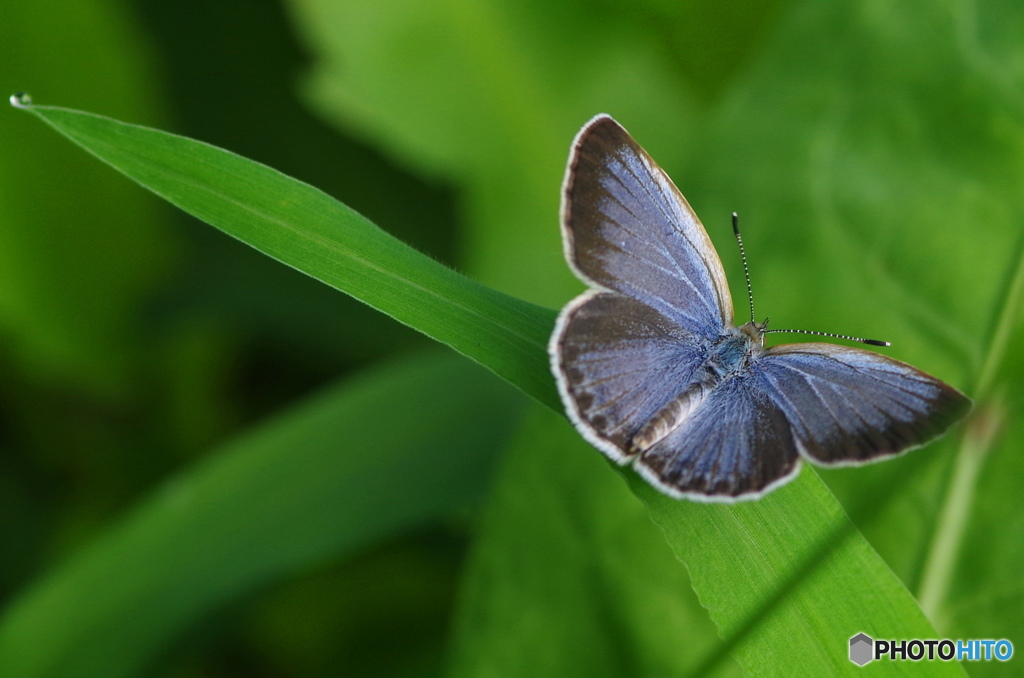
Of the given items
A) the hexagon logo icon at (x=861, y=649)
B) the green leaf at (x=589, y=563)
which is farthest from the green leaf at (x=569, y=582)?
the hexagon logo icon at (x=861, y=649)

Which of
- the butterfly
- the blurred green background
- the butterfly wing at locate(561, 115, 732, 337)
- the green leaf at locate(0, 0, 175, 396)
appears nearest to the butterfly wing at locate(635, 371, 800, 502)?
the butterfly

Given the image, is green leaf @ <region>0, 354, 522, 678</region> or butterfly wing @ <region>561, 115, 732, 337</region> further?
green leaf @ <region>0, 354, 522, 678</region>

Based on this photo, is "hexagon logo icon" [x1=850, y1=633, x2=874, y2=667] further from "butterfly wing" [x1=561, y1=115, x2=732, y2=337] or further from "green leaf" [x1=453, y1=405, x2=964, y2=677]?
"butterfly wing" [x1=561, y1=115, x2=732, y2=337]

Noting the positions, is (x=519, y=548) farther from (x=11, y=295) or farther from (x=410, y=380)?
(x=11, y=295)

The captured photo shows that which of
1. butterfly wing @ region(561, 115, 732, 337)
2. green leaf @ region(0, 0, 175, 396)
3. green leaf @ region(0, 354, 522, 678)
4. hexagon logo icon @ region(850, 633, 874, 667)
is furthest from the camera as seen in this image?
green leaf @ region(0, 0, 175, 396)

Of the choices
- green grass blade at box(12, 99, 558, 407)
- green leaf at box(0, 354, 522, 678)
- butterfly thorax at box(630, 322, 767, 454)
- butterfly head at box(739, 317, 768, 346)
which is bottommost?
→ green leaf at box(0, 354, 522, 678)

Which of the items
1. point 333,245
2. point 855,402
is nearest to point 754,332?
point 855,402

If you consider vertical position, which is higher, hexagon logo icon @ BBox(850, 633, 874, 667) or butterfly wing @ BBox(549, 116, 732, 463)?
butterfly wing @ BBox(549, 116, 732, 463)
